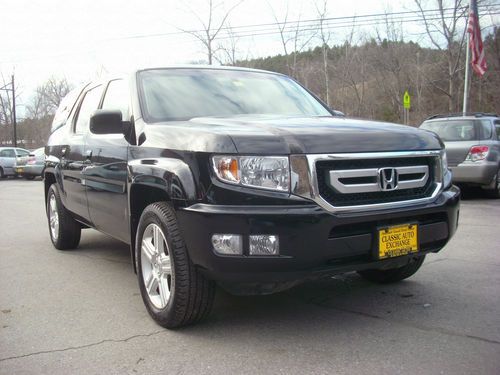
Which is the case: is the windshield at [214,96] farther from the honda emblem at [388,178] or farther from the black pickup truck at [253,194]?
the honda emblem at [388,178]

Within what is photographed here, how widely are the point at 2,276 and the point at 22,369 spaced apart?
2.38 metres

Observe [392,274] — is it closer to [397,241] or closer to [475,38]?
[397,241]

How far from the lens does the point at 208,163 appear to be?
303 cm

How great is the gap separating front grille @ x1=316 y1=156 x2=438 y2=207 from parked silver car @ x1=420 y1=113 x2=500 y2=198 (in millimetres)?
6490

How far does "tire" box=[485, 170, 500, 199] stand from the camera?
31.8ft

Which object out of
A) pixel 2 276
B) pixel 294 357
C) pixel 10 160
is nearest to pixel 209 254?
pixel 294 357

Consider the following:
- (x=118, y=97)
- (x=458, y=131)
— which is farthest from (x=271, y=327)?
(x=458, y=131)

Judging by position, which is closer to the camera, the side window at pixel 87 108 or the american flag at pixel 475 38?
the side window at pixel 87 108

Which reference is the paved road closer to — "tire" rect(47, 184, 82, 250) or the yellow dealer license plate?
the yellow dealer license plate

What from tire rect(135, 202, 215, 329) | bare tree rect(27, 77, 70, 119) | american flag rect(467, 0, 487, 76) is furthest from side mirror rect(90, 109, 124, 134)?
bare tree rect(27, 77, 70, 119)

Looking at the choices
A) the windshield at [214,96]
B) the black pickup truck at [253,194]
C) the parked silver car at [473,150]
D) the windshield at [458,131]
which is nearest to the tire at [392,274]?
the black pickup truck at [253,194]

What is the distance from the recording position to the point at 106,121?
12.8 feet

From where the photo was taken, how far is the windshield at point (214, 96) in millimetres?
4051

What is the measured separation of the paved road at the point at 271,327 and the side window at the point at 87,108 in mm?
1471
